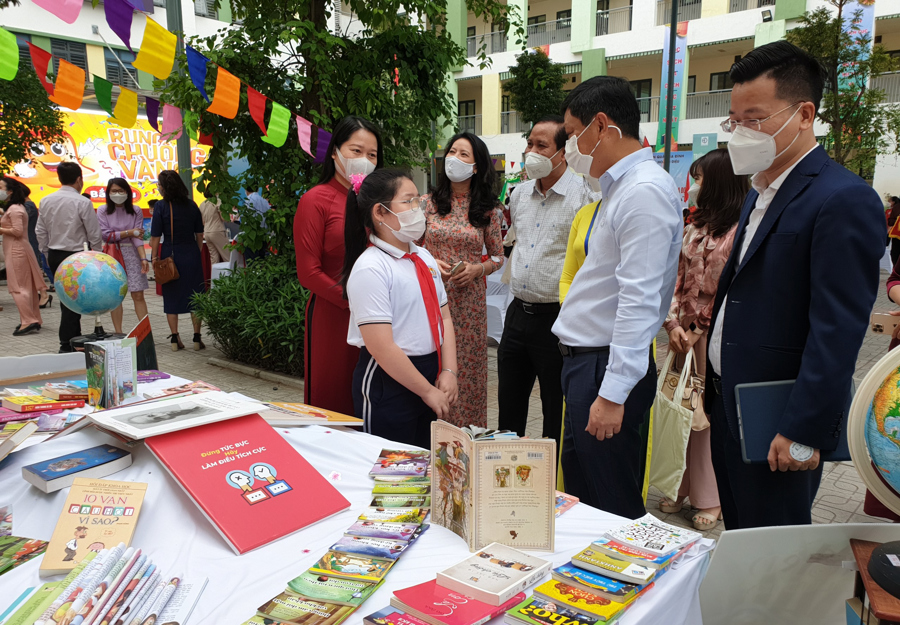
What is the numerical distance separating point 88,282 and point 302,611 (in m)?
2.32

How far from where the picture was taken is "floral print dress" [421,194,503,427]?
3.49 meters

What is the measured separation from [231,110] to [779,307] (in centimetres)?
391

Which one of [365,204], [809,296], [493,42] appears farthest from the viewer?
[493,42]

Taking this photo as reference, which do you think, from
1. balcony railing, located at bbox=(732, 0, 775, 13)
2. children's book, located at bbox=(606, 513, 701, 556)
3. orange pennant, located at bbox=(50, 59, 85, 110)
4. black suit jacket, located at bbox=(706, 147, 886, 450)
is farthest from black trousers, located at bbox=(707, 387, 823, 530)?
balcony railing, located at bbox=(732, 0, 775, 13)

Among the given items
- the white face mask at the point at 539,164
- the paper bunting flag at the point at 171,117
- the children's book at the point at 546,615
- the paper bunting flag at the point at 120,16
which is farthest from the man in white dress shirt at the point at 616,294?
the paper bunting flag at the point at 171,117

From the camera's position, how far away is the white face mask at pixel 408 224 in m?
2.36

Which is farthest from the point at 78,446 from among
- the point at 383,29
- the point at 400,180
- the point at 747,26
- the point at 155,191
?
the point at 747,26

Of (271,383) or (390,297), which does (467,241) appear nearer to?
(390,297)

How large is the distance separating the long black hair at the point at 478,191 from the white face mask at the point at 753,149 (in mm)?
1795

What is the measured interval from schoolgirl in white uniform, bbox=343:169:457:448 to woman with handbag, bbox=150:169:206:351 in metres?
4.60

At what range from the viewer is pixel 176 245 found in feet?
21.5

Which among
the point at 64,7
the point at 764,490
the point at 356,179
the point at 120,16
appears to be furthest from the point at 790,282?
the point at 120,16

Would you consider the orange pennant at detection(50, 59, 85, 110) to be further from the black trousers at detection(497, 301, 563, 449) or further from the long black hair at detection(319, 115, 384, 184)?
the black trousers at detection(497, 301, 563, 449)

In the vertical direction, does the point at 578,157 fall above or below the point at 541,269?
above
